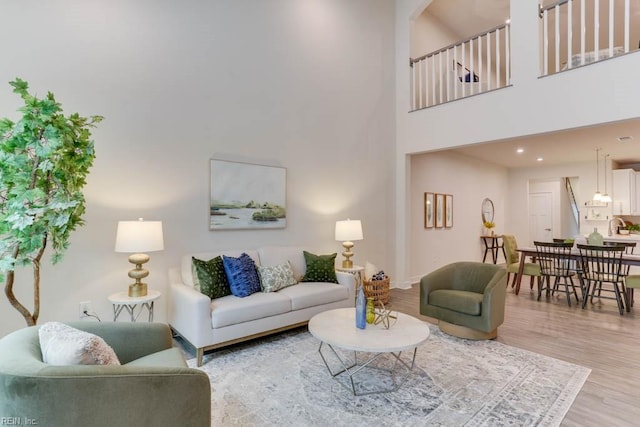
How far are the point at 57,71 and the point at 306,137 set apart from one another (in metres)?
2.76

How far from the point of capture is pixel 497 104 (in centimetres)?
439

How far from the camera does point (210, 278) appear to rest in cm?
316

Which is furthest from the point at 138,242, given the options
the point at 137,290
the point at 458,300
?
the point at 458,300

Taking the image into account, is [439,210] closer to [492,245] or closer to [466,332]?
[492,245]

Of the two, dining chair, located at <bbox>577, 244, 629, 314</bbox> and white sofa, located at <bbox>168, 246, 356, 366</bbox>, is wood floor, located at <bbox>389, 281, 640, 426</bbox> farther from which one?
white sofa, located at <bbox>168, 246, 356, 366</bbox>

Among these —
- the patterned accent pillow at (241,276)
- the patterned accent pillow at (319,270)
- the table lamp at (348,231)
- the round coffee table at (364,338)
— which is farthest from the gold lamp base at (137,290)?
the table lamp at (348,231)

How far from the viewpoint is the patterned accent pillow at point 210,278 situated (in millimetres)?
3131

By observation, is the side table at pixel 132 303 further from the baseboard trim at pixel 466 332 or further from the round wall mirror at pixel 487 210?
the round wall mirror at pixel 487 210

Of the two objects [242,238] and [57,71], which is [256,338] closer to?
[242,238]

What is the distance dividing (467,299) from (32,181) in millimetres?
3709

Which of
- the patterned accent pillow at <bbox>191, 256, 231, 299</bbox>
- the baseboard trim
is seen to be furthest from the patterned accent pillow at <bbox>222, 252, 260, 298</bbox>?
the baseboard trim

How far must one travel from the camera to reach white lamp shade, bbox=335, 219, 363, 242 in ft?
14.6

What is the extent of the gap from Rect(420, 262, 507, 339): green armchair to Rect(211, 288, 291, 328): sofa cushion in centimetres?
160

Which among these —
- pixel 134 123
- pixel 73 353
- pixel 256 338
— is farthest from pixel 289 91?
pixel 73 353
